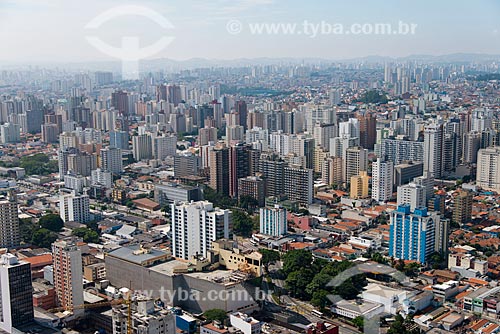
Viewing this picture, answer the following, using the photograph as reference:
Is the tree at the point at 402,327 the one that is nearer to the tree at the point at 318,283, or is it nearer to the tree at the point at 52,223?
the tree at the point at 318,283

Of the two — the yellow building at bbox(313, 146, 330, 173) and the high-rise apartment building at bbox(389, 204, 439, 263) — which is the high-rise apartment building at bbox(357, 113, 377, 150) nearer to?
the yellow building at bbox(313, 146, 330, 173)

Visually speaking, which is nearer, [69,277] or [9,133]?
[69,277]

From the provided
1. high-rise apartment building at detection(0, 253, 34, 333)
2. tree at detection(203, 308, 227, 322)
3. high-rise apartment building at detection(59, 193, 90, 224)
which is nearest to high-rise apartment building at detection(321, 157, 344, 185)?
high-rise apartment building at detection(59, 193, 90, 224)

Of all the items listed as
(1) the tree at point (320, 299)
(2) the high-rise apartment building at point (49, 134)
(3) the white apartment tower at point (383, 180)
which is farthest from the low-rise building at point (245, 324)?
(2) the high-rise apartment building at point (49, 134)

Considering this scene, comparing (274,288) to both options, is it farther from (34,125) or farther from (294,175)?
(34,125)

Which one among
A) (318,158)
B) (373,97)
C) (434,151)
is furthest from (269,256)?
(373,97)

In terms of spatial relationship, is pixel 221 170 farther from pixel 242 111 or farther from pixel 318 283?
pixel 242 111
